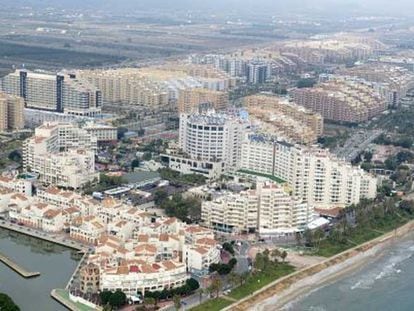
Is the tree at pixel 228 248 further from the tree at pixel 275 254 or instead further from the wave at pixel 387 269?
the wave at pixel 387 269

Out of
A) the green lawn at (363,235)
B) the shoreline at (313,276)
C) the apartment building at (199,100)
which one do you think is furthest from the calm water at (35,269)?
the apartment building at (199,100)

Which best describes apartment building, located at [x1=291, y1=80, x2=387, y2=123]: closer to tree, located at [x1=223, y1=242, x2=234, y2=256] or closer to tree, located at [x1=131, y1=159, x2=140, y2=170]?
tree, located at [x1=131, y1=159, x2=140, y2=170]

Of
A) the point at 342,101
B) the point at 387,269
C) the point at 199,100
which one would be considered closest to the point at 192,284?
the point at 387,269

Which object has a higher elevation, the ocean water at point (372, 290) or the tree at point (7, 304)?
the tree at point (7, 304)

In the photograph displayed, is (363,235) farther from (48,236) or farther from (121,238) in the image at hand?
(48,236)

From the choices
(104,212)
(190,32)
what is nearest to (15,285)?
(104,212)

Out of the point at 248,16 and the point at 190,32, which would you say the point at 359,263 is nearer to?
the point at 190,32
